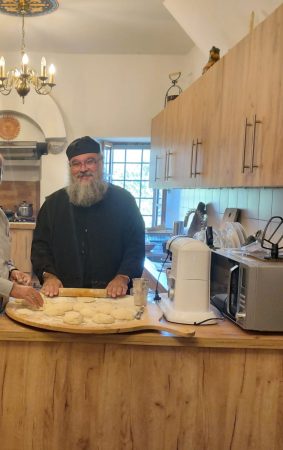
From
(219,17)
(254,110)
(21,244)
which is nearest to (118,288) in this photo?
(254,110)

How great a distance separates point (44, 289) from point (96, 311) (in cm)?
30

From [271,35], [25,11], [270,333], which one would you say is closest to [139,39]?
[25,11]

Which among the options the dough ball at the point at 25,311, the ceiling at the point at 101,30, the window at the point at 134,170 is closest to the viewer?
the dough ball at the point at 25,311

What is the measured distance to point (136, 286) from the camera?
155 centimetres

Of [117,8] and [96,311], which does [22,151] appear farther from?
[96,311]

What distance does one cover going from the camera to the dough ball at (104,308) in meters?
1.41

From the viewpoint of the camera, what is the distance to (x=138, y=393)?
132 cm

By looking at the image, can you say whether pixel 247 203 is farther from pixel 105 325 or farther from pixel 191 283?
pixel 105 325

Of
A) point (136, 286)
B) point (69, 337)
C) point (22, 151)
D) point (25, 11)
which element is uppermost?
point (25, 11)

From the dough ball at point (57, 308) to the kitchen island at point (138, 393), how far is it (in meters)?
0.09

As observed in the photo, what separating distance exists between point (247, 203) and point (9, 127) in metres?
3.18

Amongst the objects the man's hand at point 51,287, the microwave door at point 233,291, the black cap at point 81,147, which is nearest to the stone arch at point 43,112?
the black cap at point 81,147

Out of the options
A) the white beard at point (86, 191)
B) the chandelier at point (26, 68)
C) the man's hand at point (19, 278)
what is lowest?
the man's hand at point (19, 278)

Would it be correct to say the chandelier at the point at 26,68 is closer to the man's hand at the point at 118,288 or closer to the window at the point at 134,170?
the window at the point at 134,170
